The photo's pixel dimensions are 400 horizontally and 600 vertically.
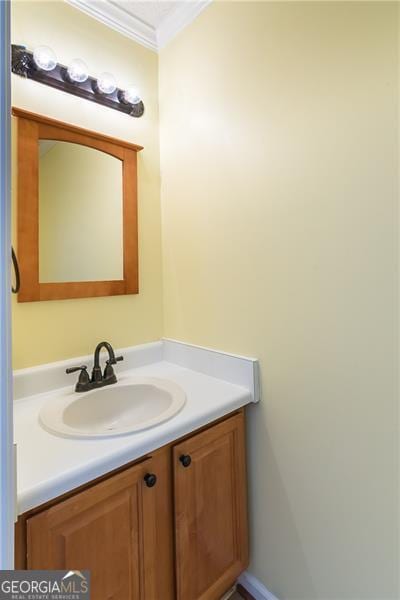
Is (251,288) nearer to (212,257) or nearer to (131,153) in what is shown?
(212,257)

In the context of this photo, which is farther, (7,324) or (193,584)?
(193,584)

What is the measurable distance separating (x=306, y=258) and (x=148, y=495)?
89cm

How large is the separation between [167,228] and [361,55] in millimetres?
1018

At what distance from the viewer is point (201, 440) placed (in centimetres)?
105

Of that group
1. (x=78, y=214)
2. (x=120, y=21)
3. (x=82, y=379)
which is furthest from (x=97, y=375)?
(x=120, y=21)

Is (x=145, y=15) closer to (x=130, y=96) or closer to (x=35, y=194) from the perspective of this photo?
(x=130, y=96)

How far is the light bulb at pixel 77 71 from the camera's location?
1.24m

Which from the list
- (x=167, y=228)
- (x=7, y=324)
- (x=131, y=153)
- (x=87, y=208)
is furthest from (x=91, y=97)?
(x=7, y=324)

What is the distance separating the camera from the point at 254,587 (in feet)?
3.99

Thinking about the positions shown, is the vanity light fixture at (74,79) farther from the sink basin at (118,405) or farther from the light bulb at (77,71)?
the sink basin at (118,405)

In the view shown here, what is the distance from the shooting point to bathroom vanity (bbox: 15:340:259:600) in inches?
29.0

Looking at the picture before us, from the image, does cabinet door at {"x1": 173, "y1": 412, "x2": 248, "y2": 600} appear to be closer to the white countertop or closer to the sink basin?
the white countertop

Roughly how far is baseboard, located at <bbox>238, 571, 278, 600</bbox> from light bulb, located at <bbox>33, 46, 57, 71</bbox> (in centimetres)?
217

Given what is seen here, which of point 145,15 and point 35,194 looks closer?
point 35,194
